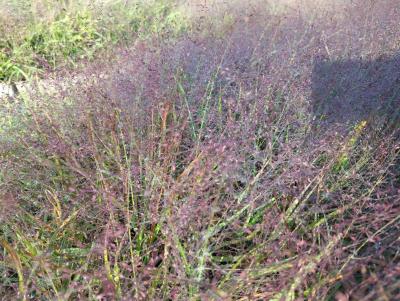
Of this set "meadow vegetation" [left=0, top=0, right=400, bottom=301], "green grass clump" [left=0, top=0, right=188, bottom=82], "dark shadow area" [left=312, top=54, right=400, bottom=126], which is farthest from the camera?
"green grass clump" [left=0, top=0, right=188, bottom=82]

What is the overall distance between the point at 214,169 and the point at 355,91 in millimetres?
1028

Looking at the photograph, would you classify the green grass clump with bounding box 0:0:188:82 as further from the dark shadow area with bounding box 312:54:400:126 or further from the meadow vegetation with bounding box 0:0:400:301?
the dark shadow area with bounding box 312:54:400:126

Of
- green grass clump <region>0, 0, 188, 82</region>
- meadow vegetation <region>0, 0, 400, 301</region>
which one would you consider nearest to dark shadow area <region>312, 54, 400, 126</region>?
meadow vegetation <region>0, 0, 400, 301</region>

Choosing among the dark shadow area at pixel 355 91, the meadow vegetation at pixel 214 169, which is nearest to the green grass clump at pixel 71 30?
the meadow vegetation at pixel 214 169

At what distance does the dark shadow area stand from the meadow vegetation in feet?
0.04

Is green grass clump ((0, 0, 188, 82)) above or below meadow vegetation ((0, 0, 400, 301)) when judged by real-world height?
above

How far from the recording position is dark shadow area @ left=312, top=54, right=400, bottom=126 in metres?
2.22

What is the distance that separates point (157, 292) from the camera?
1.52 meters

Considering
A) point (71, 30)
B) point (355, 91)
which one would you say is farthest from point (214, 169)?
point (71, 30)

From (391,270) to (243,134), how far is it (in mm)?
934

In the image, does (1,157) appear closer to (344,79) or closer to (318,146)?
(318,146)

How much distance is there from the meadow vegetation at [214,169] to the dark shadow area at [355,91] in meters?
0.01

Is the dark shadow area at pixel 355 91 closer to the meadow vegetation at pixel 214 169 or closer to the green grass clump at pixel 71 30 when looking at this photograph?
the meadow vegetation at pixel 214 169

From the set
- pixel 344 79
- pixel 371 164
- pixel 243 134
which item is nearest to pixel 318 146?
pixel 371 164
